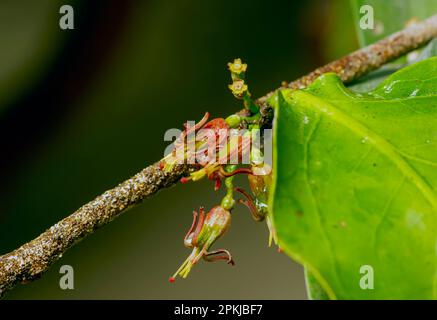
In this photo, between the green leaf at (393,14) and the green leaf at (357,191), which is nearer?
the green leaf at (357,191)

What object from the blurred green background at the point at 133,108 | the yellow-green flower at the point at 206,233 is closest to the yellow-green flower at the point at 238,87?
the yellow-green flower at the point at 206,233

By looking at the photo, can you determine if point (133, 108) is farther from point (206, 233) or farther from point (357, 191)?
point (357, 191)

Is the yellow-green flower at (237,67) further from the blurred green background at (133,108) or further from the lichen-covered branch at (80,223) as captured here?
the blurred green background at (133,108)

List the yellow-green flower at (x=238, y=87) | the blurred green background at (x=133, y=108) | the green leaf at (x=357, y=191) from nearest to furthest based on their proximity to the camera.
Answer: the green leaf at (x=357, y=191), the yellow-green flower at (x=238, y=87), the blurred green background at (x=133, y=108)

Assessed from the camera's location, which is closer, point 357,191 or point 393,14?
point 357,191

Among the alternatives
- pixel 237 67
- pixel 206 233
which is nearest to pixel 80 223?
pixel 206 233

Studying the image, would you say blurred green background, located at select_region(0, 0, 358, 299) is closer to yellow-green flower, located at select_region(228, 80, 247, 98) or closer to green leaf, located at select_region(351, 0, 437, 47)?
green leaf, located at select_region(351, 0, 437, 47)
